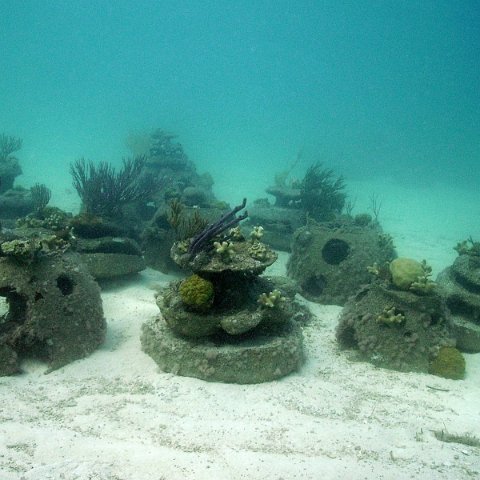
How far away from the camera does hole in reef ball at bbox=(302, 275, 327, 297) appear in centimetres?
834

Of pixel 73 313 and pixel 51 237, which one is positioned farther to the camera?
pixel 51 237

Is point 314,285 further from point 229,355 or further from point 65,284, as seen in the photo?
point 65,284

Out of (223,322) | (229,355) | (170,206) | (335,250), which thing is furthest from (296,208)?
(229,355)

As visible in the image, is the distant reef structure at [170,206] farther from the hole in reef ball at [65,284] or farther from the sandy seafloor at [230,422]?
the sandy seafloor at [230,422]

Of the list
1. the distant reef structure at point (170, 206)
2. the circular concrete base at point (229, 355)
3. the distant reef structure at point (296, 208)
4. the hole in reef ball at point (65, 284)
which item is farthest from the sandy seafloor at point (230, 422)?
the distant reef structure at point (296, 208)

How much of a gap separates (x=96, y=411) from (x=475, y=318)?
256 inches

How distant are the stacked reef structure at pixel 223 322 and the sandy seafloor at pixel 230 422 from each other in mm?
201

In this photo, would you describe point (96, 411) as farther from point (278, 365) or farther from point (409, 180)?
point (409, 180)

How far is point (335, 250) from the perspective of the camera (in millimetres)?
8969

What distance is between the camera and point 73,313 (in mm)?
4961

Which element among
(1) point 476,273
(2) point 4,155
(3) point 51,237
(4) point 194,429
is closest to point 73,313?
(3) point 51,237

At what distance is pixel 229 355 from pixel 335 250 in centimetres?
517

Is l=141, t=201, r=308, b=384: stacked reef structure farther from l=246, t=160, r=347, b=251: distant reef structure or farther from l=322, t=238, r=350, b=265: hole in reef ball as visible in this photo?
l=246, t=160, r=347, b=251: distant reef structure

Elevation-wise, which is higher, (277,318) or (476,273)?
(476,273)
